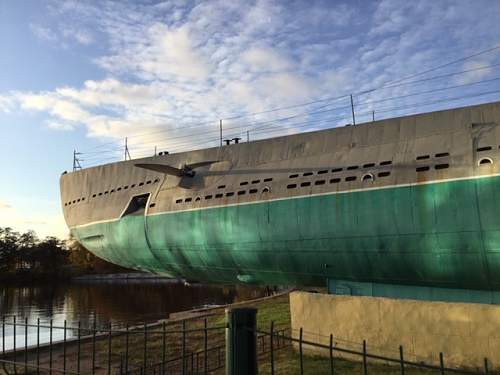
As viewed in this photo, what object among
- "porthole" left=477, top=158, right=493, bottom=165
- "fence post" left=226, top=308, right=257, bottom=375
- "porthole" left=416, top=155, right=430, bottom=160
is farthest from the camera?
"porthole" left=416, top=155, right=430, bottom=160

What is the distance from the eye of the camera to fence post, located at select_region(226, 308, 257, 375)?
3.68 meters

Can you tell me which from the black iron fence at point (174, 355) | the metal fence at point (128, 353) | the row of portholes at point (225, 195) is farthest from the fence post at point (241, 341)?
the row of portholes at point (225, 195)

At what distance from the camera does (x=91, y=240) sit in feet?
58.4

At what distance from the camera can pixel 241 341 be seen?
3697 mm

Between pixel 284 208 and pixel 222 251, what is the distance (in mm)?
2442

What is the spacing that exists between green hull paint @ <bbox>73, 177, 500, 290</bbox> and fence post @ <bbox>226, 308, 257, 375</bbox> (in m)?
7.11

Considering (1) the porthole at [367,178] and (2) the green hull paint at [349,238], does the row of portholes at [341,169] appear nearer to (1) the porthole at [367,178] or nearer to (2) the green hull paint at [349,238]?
(1) the porthole at [367,178]

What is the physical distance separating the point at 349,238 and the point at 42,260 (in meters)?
84.4

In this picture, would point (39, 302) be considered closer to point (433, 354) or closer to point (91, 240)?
point (91, 240)

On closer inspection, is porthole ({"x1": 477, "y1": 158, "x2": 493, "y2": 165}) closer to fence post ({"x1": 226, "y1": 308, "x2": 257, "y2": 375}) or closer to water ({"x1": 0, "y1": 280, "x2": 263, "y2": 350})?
fence post ({"x1": 226, "y1": 308, "x2": 257, "y2": 375})

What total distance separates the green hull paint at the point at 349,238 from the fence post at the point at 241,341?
7.11 m

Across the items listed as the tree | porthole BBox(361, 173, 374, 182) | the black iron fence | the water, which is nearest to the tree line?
the tree

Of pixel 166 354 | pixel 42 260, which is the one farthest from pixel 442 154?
pixel 42 260

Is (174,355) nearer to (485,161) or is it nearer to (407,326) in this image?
(407,326)
